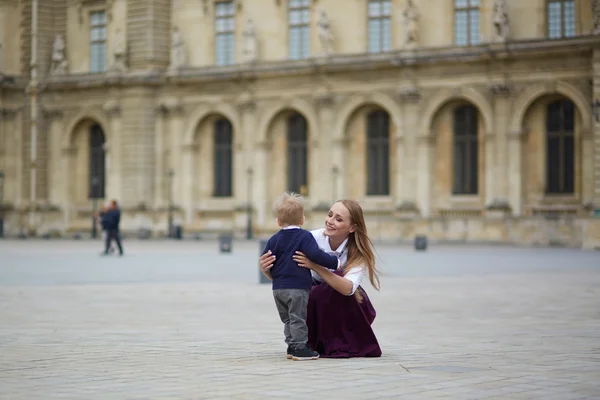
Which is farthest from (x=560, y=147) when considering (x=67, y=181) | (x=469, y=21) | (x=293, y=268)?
(x=293, y=268)

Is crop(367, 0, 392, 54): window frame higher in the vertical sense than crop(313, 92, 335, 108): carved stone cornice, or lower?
higher

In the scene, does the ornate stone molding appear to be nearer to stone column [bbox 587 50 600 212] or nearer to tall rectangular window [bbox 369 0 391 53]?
stone column [bbox 587 50 600 212]

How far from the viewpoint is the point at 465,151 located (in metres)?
53.3

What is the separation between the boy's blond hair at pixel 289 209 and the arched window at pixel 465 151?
41.8 m

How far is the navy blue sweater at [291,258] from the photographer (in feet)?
38.5

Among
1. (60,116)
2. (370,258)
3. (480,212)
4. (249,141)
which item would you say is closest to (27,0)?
(60,116)

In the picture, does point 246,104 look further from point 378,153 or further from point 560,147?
point 560,147

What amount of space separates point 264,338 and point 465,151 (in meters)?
39.6

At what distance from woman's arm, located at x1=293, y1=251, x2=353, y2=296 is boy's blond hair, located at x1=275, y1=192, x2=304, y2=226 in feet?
1.00

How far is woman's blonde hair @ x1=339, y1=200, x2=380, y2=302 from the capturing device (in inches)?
474

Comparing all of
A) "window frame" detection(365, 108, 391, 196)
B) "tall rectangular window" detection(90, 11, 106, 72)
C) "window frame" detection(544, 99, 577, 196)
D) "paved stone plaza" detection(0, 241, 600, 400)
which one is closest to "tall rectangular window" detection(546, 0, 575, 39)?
"window frame" detection(544, 99, 577, 196)

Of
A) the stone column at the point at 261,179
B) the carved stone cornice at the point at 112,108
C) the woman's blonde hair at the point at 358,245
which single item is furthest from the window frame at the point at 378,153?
the woman's blonde hair at the point at 358,245

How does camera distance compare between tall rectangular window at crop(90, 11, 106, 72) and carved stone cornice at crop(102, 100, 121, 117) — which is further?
tall rectangular window at crop(90, 11, 106, 72)

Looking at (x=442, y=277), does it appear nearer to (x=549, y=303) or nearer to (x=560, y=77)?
(x=549, y=303)
